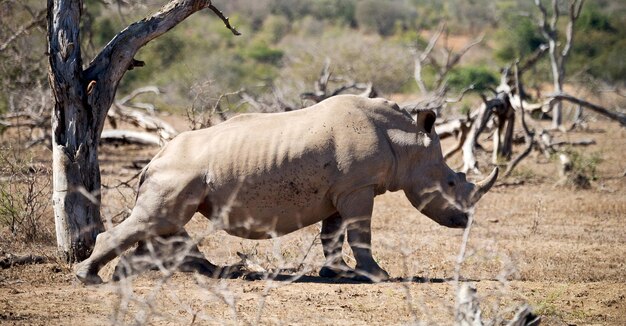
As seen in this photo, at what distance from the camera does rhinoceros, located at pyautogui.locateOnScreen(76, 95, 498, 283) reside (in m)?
7.73

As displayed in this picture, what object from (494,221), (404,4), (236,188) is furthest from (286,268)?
(404,4)

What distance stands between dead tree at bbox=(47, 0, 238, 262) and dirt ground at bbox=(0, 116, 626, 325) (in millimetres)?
315

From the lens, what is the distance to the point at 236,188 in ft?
25.6

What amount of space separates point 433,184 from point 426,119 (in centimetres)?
56

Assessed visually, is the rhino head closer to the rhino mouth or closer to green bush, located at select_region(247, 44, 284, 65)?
the rhino mouth

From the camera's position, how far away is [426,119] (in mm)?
8383

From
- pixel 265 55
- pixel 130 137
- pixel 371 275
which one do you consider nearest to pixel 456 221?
pixel 371 275

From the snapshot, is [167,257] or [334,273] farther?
[334,273]

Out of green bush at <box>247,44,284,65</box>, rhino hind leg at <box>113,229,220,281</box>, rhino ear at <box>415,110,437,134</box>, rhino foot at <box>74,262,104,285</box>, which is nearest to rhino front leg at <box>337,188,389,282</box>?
rhino ear at <box>415,110,437,134</box>

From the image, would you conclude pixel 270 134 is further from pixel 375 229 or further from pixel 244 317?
pixel 375 229

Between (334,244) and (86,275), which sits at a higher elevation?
(86,275)

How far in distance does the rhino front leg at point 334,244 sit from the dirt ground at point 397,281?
15 centimetres

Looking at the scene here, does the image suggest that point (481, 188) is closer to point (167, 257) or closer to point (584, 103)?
point (167, 257)

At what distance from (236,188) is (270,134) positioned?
Answer: 1.75 feet
